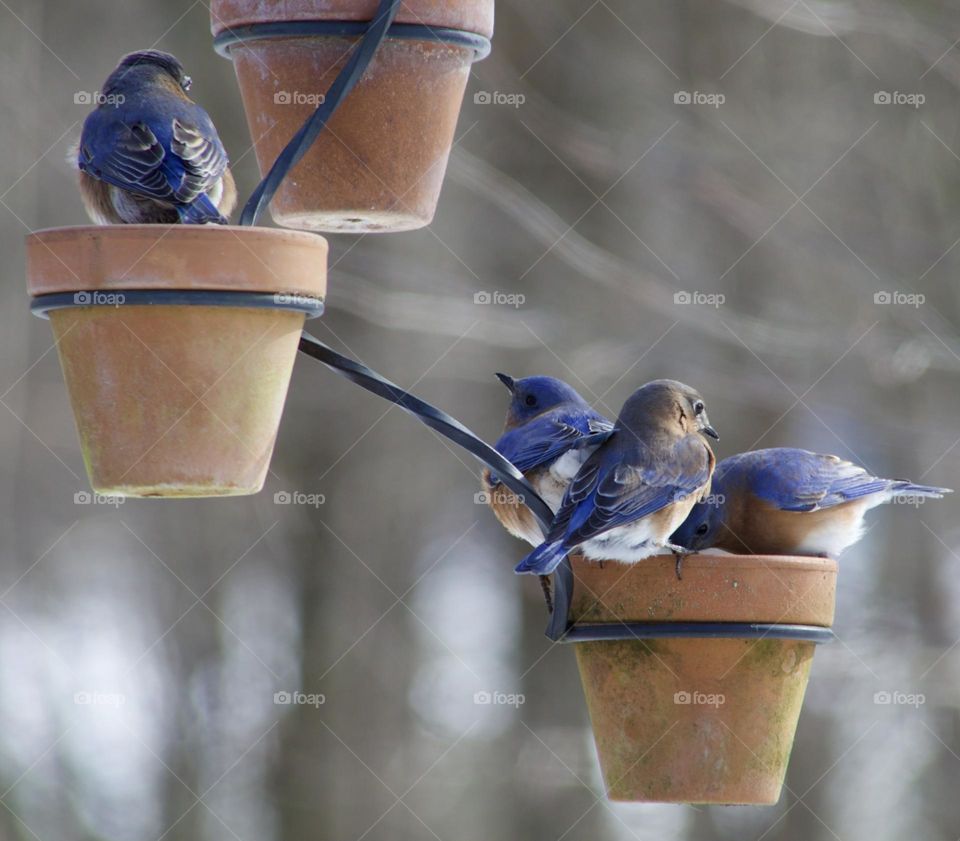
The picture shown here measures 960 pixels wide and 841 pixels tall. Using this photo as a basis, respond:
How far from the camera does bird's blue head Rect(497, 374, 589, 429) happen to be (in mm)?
4742

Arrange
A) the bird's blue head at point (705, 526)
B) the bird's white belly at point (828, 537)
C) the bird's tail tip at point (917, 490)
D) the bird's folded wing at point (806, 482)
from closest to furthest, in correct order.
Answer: the bird's blue head at point (705, 526) → the bird's folded wing at point (806, 482) → the bird's white belly at point (828, 537) → the bird's tail tip at point (917, 490)

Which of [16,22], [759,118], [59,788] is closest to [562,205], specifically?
[759,118]

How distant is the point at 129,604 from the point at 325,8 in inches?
177

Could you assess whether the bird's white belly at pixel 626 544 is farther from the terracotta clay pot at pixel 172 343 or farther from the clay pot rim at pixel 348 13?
the clay pot rim at pixel 348 13

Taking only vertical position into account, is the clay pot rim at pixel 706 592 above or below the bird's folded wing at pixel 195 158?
below

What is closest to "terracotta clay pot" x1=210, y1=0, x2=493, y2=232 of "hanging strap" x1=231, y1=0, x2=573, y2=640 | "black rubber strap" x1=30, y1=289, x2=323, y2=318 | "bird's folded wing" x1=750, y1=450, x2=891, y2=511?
"hanging strap" x1=231, y1=0, x2=573, y2=640

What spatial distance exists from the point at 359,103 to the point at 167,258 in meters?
0.67

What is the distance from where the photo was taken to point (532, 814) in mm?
7742

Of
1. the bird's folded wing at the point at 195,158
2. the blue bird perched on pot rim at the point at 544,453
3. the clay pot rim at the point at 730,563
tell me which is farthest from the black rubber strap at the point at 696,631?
the bird's folded wing at the point at 195,158

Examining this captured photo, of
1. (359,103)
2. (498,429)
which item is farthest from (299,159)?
(498,429)

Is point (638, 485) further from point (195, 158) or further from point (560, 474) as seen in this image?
point (195, 158)

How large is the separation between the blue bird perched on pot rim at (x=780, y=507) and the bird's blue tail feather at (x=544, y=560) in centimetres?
85

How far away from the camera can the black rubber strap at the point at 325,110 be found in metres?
2.88

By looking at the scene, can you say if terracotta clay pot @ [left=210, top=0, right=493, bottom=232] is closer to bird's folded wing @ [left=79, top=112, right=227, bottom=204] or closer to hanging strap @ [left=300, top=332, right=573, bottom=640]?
bird's folded wing @ [left=79, top=112, right=227, bottom=204]
